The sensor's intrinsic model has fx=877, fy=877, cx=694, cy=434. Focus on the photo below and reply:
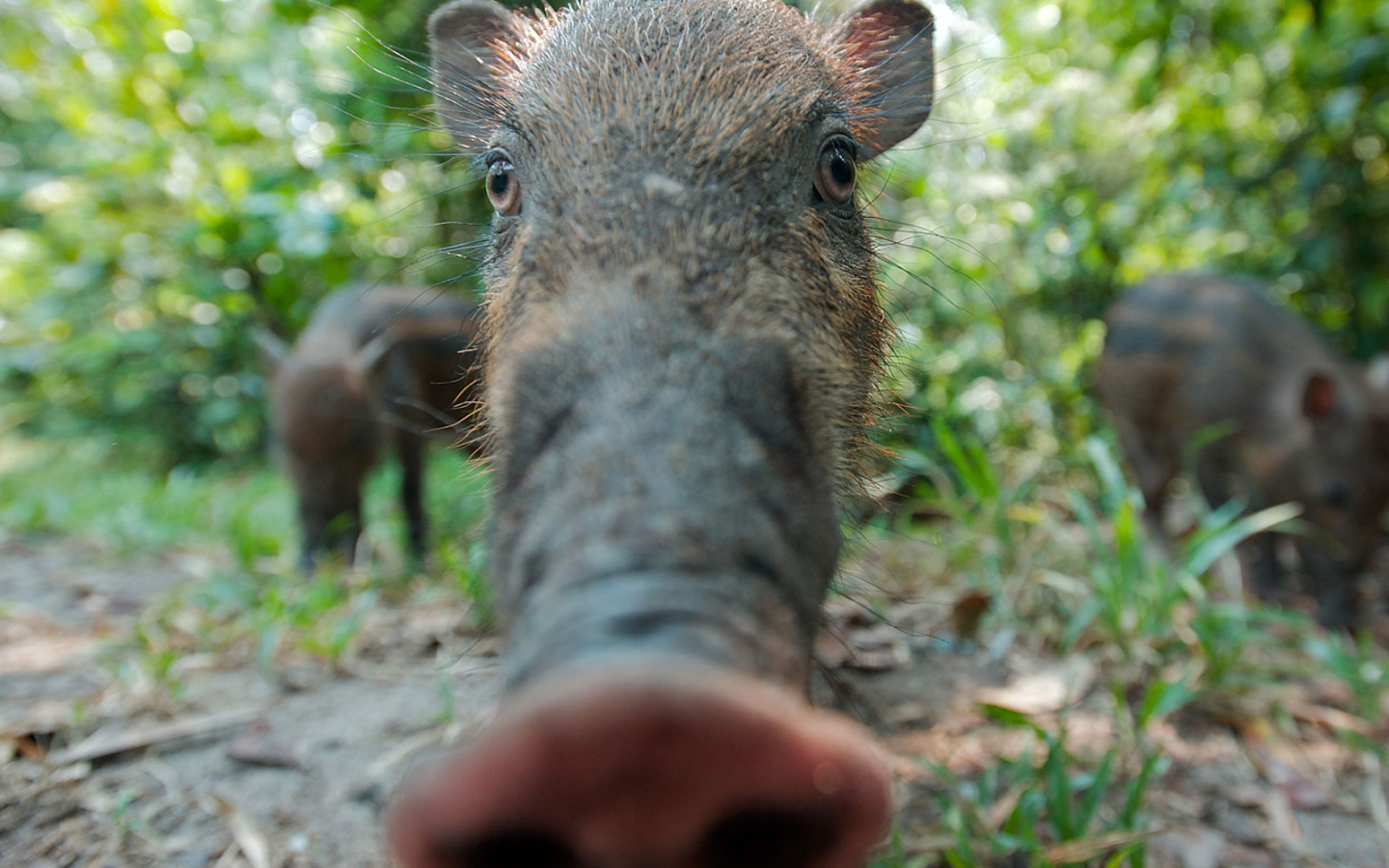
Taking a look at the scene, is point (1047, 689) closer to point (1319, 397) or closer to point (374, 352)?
point (1319, 397)

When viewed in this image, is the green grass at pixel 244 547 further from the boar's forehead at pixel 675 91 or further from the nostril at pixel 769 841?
the nostril at pixel 769 841

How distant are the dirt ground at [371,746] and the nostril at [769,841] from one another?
3.42ft

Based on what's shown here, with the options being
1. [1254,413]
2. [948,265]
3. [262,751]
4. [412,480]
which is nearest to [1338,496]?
[1254,413]

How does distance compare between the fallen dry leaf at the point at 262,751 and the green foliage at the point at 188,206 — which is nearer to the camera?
the fallen dry leaf at the point at 262,751

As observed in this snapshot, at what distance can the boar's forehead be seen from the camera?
1578 mm

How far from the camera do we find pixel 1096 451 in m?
3.65

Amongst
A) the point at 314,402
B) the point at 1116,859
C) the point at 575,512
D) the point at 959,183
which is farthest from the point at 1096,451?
the point at 314,402

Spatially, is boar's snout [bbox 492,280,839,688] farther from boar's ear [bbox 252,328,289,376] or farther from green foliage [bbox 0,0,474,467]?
boar's ear [bbox 252,328,289,376]

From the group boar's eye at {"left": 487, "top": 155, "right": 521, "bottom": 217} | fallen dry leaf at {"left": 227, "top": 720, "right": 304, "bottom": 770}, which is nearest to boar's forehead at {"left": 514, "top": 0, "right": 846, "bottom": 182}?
boar's eye at {"left": 487, "top": 155, "right": 521, "bottom": 217}

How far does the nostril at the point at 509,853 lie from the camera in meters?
0.77

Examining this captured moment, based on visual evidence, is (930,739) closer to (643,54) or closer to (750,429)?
(750,429)

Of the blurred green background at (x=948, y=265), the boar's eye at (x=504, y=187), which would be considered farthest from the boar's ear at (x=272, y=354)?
the boar's eye at (x=504, y=187)

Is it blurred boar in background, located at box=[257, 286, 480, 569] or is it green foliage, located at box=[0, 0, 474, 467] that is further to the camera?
green foliage, located at box=[0, 0, 474, 467]

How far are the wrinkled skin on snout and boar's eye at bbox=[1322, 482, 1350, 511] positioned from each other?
4225 millimetres
